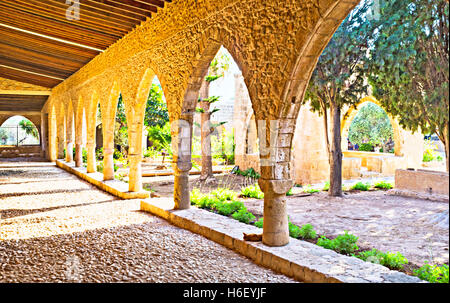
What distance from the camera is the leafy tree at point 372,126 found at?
17875 millimetres

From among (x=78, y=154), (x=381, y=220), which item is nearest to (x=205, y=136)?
(x=78, y=154)

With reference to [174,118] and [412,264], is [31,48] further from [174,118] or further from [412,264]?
[412,264]

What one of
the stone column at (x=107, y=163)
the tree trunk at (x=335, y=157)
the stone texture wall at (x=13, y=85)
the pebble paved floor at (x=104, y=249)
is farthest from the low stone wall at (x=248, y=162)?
the stone texture wall at (x=13, y=85)

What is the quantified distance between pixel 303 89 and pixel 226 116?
64.4ft

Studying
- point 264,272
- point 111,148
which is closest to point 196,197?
point 111,148

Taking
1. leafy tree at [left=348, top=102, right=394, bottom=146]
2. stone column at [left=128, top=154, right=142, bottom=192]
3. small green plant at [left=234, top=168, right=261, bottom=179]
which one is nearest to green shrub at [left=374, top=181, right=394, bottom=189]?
small green plant at [left=234, top=168, right=261, bottom=179]

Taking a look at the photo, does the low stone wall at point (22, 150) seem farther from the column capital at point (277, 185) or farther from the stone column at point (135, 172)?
the column capital at point (277, 185)

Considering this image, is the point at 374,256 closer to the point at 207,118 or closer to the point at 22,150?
the point at 207,118

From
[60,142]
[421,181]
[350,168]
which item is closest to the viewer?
[421,181]

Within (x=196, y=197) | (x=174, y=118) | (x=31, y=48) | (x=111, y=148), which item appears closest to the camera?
(x=174, y=118)

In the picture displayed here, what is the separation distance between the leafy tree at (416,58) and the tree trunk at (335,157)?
148 cm

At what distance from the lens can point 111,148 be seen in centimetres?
1001

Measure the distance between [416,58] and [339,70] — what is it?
2329 millimetres

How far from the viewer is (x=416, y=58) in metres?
6.17
